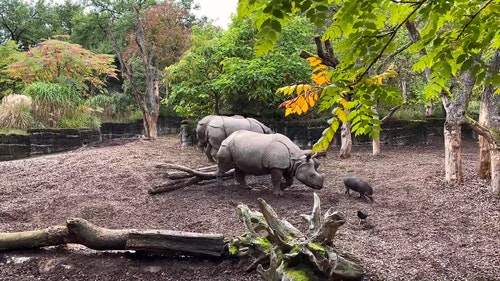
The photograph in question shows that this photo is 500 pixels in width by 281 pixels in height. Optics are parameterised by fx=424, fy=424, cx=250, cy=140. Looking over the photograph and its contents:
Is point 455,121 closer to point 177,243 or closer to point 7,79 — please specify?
point 177,243

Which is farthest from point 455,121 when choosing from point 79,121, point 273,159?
point 79,121

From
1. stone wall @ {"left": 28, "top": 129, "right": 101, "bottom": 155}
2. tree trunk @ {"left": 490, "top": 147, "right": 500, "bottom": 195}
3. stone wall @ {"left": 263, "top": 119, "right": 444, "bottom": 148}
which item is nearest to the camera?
tree trunk @ {"left": 490, "top": 147, "right": 500, "bottom": 195}

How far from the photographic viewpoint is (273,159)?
6.18 meters

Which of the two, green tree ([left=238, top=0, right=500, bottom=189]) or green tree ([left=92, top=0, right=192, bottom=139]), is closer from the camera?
green tree ([left=238, top=0, right=500, bottom=189])

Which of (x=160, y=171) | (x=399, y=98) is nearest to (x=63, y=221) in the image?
(x=160, y=171)

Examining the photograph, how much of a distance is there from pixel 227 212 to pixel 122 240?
5.52 feet

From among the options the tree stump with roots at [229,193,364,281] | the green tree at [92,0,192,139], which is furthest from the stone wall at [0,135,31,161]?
the tree stump with roots at [229,193,364,281]

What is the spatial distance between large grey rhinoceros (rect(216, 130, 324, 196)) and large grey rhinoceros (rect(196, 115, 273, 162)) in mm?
1752

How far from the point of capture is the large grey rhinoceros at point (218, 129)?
27.5ft

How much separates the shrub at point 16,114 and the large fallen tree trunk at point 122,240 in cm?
921

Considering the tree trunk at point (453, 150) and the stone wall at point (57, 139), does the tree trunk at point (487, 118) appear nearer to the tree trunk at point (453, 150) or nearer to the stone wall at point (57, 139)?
the tree trunk at point (453, 150)

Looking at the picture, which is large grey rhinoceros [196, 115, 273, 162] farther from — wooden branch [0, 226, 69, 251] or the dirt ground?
wooden branch [0, 226, 69, 251]

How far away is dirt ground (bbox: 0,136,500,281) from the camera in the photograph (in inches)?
151

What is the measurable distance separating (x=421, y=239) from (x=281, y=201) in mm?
2108
